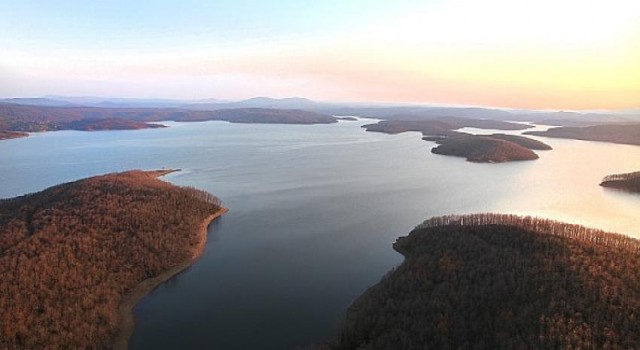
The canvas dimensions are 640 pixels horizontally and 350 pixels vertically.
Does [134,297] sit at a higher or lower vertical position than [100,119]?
lower

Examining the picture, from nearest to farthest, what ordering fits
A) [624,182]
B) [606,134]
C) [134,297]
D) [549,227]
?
[134,297] < [549,227] < [624,182] < [606,134]

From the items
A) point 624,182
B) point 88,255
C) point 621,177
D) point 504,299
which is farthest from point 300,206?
point 621,177

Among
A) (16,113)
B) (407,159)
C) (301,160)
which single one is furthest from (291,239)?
(16,113)

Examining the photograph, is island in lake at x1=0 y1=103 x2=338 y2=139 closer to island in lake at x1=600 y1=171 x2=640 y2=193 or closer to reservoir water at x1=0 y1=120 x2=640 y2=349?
reservoir water at x1=0 y1=120 x2=640 y2=349

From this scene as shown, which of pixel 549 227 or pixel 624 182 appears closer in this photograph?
pixel 549 227

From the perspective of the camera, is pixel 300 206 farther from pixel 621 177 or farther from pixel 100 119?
pixel 100 119

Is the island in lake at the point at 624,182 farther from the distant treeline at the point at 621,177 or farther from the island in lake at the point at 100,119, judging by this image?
the island in lake at the point at 100,119

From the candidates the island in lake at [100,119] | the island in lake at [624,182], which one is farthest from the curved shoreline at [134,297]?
the island in lake at [100,119]
